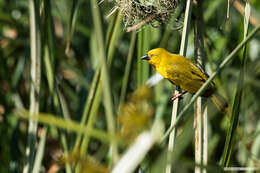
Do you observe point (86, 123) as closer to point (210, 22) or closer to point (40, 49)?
point (40, 49)

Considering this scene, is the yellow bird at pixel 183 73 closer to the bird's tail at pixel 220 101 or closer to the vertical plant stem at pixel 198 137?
the bird's tail at pixel 220 101

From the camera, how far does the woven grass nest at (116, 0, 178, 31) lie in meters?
1.62

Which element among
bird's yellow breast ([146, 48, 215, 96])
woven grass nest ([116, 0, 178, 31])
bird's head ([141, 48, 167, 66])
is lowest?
Result: bird's yellow breast ([146, 48, 215, 96])

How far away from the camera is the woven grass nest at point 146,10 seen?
1.62 meters

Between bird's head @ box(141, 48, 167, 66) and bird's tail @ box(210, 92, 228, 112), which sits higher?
bird's head @ box(141, 48, 167, 66)

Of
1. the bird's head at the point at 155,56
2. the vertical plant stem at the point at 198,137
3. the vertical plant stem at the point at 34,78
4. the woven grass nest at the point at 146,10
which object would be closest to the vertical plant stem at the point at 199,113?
the vertical plant stem at the point at 198,137

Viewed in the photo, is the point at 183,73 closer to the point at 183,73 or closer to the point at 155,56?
the point at 183,73

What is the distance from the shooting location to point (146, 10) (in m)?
1.67

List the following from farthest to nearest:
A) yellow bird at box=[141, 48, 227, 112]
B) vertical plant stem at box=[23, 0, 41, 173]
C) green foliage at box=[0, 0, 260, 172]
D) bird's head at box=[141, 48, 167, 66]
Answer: bird's head at box=[141, 48, 167, 66] < yellow bird at box=[141, 48, 227, 112] < vertical plant stem at box=[23, 0, 41, 173] < green foliage at box=[0, 0, 260, 172]

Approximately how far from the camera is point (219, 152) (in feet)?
9.52

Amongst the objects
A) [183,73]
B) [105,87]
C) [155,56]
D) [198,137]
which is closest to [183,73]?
[183,73]

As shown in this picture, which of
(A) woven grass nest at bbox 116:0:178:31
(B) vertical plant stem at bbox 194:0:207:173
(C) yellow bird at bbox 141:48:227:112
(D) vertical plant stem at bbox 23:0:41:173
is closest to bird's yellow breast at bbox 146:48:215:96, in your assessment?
(C) yellow bird at bbox 141:48:227:112

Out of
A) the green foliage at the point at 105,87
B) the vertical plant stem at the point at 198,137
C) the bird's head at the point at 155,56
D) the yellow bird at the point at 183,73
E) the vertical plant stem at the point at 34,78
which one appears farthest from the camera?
the bird's head at the point at 155,56

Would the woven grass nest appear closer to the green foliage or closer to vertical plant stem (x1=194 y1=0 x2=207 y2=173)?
the green foliage
